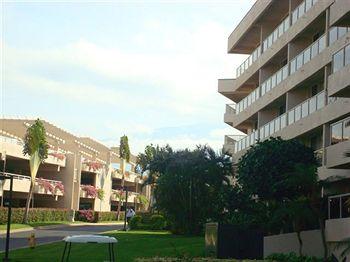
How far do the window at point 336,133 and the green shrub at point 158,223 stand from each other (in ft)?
82.0

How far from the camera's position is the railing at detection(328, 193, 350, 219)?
78.8 feet

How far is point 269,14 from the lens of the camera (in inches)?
1711

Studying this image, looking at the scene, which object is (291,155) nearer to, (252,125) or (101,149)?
(252,125)

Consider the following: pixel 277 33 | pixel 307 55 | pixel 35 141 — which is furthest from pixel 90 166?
pixel 307 55

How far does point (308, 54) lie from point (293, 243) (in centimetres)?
1150

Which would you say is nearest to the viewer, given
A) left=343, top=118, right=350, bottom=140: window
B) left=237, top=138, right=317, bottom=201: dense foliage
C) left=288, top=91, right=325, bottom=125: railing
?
→ left=343, top=118, right=350, bottom=140: window

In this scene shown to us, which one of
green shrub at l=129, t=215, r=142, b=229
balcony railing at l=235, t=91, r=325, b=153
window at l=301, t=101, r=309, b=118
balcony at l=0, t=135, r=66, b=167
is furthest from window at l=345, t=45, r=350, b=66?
balcony at l=0, t=135, r=66, b=167

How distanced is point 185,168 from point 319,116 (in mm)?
13551

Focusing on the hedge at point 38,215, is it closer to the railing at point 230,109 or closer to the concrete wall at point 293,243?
the railing at point 230,109

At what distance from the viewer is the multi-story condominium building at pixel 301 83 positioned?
25.5 m

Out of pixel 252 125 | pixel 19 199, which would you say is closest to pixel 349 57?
pixel 252 125

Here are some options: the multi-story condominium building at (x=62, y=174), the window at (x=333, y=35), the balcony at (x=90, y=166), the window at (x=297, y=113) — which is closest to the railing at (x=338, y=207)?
the window at (x=333, y=35)

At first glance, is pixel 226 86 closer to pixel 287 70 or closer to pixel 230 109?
pixel 230 109

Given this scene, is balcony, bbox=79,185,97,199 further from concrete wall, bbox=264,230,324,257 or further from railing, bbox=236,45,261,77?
concrete wall, bbox=264,230,324,257
